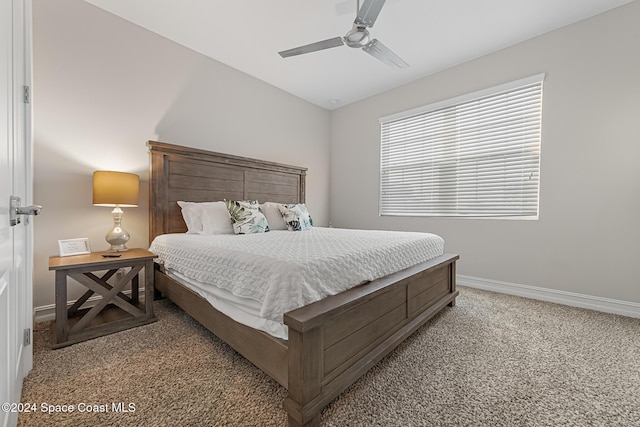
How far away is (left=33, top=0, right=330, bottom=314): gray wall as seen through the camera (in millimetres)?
2281

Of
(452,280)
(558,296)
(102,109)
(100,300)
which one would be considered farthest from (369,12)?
(558,296)

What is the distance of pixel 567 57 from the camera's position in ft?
8.85

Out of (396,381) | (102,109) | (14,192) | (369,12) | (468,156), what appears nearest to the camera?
(14,192)

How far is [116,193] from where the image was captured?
2238 mm

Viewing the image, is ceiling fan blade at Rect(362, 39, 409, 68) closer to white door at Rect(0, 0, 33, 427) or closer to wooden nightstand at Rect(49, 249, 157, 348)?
white door at Rect(0, 0, 33, 427)

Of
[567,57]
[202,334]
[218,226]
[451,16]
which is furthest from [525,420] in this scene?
[567,57]

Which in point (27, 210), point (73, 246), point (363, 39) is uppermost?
point (363, 39)

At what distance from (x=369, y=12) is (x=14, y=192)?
220cm

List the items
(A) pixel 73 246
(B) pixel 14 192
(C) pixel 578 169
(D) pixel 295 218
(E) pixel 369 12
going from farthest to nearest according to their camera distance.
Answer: (D) pixel 295 218 < (C) pixel 578 169 < (A) pixel 73 246 < (E) pixel 369 12 < (B) pixel 14 192

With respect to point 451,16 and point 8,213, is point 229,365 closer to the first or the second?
point 8,213

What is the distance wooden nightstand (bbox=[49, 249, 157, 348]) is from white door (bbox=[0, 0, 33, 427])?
30 centimetres

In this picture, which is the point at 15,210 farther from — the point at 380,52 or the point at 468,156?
the point at 468,156

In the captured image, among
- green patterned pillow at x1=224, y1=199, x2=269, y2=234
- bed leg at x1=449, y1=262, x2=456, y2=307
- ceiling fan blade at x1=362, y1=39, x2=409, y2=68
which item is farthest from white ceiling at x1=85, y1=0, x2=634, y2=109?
bed leg at x1=449, y1=262, x2=456, y2=307

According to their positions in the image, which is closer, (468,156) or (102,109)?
(102,109)
